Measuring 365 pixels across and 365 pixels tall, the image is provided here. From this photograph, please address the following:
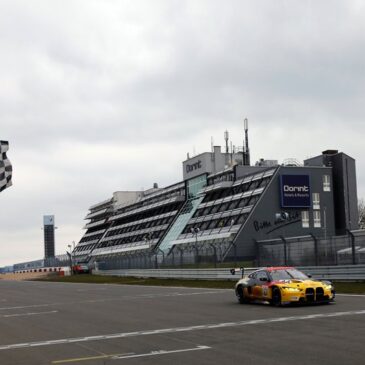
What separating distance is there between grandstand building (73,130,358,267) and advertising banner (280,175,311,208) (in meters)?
0.12

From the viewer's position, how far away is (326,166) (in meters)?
83.1

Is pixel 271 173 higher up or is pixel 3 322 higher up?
pixel 271 173

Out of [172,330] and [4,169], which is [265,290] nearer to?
[172,330]

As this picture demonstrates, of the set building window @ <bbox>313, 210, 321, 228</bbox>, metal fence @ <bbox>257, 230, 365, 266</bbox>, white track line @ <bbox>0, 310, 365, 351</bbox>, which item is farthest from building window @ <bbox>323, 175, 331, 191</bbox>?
white track line @ <bbox>0, 310, 365, 351</bbox>

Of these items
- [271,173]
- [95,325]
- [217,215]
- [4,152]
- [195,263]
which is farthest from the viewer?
[217,215]

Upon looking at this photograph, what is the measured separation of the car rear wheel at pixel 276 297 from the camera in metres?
18.1

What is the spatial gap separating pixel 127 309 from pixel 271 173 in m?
58.4

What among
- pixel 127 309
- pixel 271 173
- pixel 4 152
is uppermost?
pixel 271 173

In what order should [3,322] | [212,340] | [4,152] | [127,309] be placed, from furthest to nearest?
[127,309] → [3,322] → [212,340] → [4,152]

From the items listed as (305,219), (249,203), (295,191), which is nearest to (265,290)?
(249,203)

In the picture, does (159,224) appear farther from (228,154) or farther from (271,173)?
(271,173)

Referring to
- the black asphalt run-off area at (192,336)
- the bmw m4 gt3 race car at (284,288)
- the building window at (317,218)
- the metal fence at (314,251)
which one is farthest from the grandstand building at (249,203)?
the black asphalt run-off area at (192,336)

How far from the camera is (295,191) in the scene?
3056 inches

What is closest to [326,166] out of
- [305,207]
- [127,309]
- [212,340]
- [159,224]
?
[305,207]
